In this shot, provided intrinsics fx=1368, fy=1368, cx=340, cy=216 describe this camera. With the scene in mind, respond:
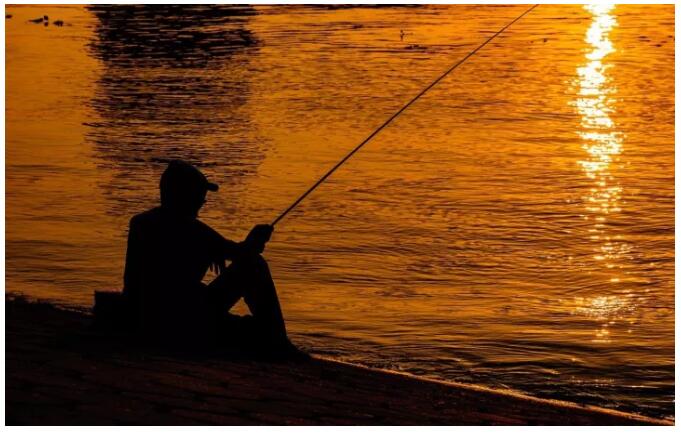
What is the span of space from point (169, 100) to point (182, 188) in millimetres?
12181

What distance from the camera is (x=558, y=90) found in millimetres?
Result: 18312

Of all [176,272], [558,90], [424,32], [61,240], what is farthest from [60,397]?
[424,32]

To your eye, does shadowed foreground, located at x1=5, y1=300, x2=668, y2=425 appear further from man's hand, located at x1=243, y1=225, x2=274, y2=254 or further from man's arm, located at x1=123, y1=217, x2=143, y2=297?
man's hand, located at x1=243, y1=225, x2=274, y2=254

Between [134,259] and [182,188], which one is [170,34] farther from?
[182,188]

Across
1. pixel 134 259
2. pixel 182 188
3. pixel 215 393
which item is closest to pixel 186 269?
pixel 134 259

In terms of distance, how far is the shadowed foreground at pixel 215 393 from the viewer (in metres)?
4.99

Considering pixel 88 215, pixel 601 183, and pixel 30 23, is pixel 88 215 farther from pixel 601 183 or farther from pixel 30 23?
pixel 30 23

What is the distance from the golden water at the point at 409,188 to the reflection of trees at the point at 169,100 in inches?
2.3

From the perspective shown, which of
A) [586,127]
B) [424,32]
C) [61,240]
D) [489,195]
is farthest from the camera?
[424,32]

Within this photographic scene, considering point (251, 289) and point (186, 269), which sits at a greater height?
point (186, 269)

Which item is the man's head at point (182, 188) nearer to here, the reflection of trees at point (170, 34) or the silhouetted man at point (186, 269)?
the silhouetted man at point (186, 269)

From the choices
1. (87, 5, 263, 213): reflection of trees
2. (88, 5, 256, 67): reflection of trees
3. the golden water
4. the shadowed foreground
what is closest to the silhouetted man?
the shadowed foreground

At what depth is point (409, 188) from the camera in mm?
12094

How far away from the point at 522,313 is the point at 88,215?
4.17m
